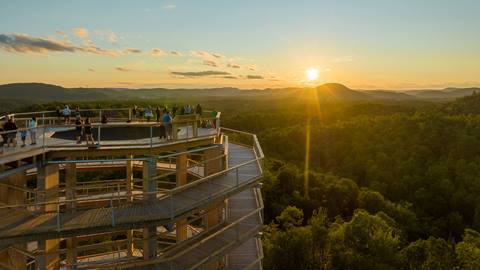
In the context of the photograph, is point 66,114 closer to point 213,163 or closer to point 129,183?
point 129,183

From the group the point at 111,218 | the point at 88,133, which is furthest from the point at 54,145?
the point at 111,218

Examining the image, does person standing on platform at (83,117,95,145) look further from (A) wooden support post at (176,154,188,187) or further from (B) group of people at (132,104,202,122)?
(B) group of people at (132,104,202,122)

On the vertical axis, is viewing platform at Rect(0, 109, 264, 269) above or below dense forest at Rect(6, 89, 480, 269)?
above

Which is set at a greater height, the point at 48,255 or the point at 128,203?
the point at 128,203

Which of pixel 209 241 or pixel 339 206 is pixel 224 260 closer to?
pixel 209 241

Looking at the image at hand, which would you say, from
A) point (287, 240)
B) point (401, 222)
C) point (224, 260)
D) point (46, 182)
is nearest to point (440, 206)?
point (401, 222)

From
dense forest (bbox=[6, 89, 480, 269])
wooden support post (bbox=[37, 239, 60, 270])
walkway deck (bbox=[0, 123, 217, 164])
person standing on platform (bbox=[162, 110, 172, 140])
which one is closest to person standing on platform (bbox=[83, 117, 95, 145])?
walkway deck (bbox=[0, 123, 217, 164])

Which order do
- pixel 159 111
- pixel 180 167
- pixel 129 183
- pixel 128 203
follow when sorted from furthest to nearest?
1. pixel 159 111
2. pixel 180 167
3. pixel 129 183
4. pixel 128 203
